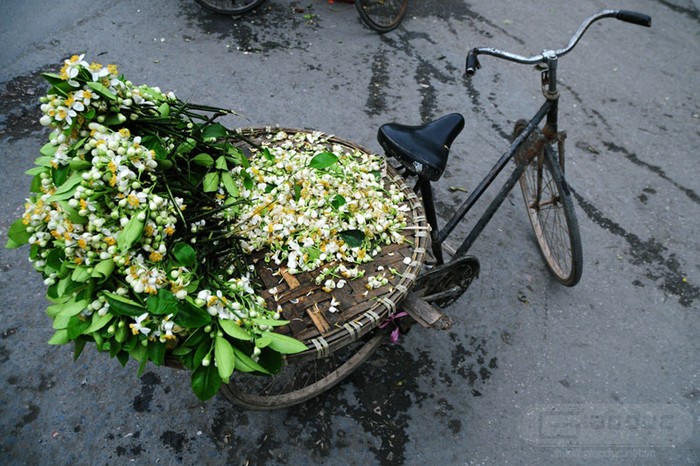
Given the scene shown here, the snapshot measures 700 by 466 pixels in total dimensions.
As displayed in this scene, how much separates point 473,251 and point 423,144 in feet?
4.08

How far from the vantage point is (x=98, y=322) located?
1510 millimetres

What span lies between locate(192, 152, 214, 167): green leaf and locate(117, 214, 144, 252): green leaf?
45 centimetres

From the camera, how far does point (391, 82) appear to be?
462cm

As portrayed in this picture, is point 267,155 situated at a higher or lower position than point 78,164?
lower

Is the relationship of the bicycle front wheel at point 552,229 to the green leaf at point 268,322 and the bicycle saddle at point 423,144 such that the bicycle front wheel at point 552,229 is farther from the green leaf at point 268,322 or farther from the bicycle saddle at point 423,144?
the green leaf at point 268,322

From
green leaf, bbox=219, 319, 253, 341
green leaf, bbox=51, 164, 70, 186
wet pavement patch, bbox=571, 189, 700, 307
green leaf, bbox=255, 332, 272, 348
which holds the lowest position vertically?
wet pavement patch, bbox=571, 189, 700, 307

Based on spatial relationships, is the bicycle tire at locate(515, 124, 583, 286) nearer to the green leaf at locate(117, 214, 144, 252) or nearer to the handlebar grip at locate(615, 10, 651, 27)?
the handlebar grip at locate(615, 10, 651, 27)

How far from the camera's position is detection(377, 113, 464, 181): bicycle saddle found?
7.72ft

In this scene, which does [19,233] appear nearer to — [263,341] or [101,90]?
[101,90]

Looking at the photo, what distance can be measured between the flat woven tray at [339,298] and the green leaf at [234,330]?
0.75 feet

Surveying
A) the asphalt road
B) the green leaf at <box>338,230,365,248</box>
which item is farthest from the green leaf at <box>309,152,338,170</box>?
the asphalt road

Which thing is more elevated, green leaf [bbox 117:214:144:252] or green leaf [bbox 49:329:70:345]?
green leaf [bbox 117:214:144:252]

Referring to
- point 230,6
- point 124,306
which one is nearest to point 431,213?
point 124,306

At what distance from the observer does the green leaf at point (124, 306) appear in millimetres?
1484
